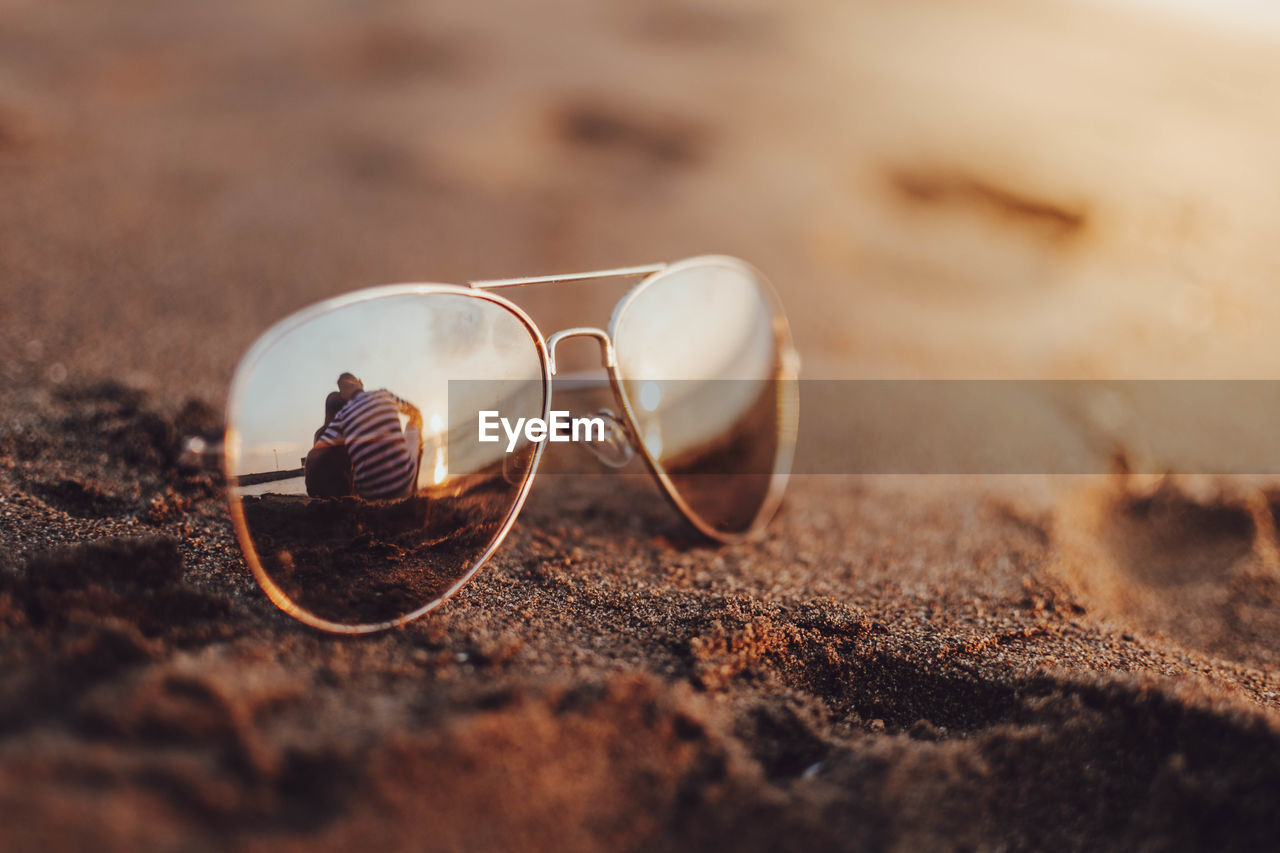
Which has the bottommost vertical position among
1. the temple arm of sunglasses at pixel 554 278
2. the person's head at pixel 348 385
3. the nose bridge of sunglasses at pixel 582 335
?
the person's head at pixel 348 385

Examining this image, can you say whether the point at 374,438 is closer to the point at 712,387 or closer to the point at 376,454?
the point at 376,454

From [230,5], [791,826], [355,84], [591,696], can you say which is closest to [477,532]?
[591,696]

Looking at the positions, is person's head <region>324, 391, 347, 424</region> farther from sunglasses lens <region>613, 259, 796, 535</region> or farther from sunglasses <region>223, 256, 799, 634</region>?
sunglasses lens <region>613, 259, 796, 535</region>

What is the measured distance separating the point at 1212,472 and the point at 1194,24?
378 cm

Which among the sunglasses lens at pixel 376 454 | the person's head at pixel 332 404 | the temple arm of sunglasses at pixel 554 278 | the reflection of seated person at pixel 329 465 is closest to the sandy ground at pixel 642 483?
the sunglasses lens at pixel 376 454

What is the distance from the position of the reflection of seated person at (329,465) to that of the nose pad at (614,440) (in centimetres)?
55

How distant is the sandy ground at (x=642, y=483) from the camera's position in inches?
31.2

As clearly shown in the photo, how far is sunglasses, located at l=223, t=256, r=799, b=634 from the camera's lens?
1136 mm

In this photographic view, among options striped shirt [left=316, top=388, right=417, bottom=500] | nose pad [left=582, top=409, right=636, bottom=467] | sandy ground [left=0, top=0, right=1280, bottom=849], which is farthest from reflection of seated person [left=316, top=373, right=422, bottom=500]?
nose pad [left=582, top=409, right=636, bottom=467]

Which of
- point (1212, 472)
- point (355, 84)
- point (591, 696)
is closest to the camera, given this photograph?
point (591, 696)

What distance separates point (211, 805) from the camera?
2.19ft

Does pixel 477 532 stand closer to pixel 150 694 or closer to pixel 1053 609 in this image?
pixel 150 694

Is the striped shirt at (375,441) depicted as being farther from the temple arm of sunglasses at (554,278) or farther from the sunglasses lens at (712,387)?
the sunglasses lens at (712,387)

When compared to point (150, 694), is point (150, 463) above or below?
above
